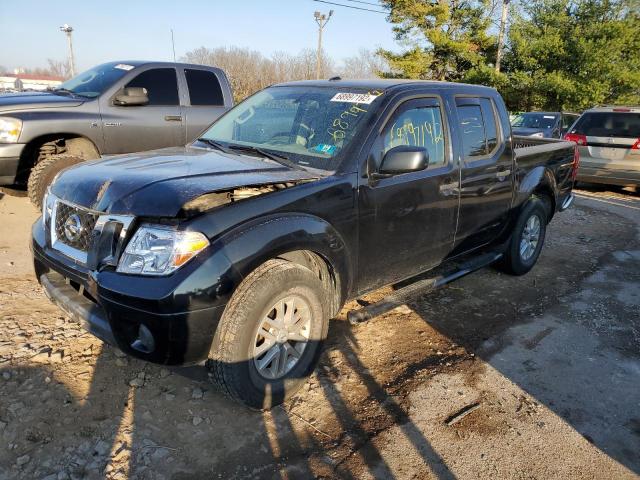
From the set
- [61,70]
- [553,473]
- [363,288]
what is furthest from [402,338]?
[61,70]

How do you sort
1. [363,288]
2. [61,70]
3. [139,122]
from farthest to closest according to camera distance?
[61,70] → [139,122] → [363,288]

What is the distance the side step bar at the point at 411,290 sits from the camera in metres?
3.39

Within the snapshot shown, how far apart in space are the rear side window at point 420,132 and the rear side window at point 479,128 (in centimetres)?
31

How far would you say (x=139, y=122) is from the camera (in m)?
6.52

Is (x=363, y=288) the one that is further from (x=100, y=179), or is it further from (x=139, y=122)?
(x=139, y=122)

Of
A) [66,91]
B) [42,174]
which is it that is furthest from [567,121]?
[42,174]

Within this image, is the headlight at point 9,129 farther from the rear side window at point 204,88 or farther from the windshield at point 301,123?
the windshield at point 301,123

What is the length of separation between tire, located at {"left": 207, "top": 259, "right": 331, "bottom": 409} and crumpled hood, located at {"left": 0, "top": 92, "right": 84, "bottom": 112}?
4548 millimetres

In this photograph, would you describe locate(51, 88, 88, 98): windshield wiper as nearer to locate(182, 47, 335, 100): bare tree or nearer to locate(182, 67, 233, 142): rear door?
locate(182, 67, 233, 142): rear door

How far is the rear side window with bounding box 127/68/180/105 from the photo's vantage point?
21.8ft

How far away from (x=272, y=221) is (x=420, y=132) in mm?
1550

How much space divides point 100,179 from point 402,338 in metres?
2.41

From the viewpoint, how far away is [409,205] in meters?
3.50

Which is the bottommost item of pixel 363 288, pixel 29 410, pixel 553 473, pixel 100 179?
pixel 553 473
